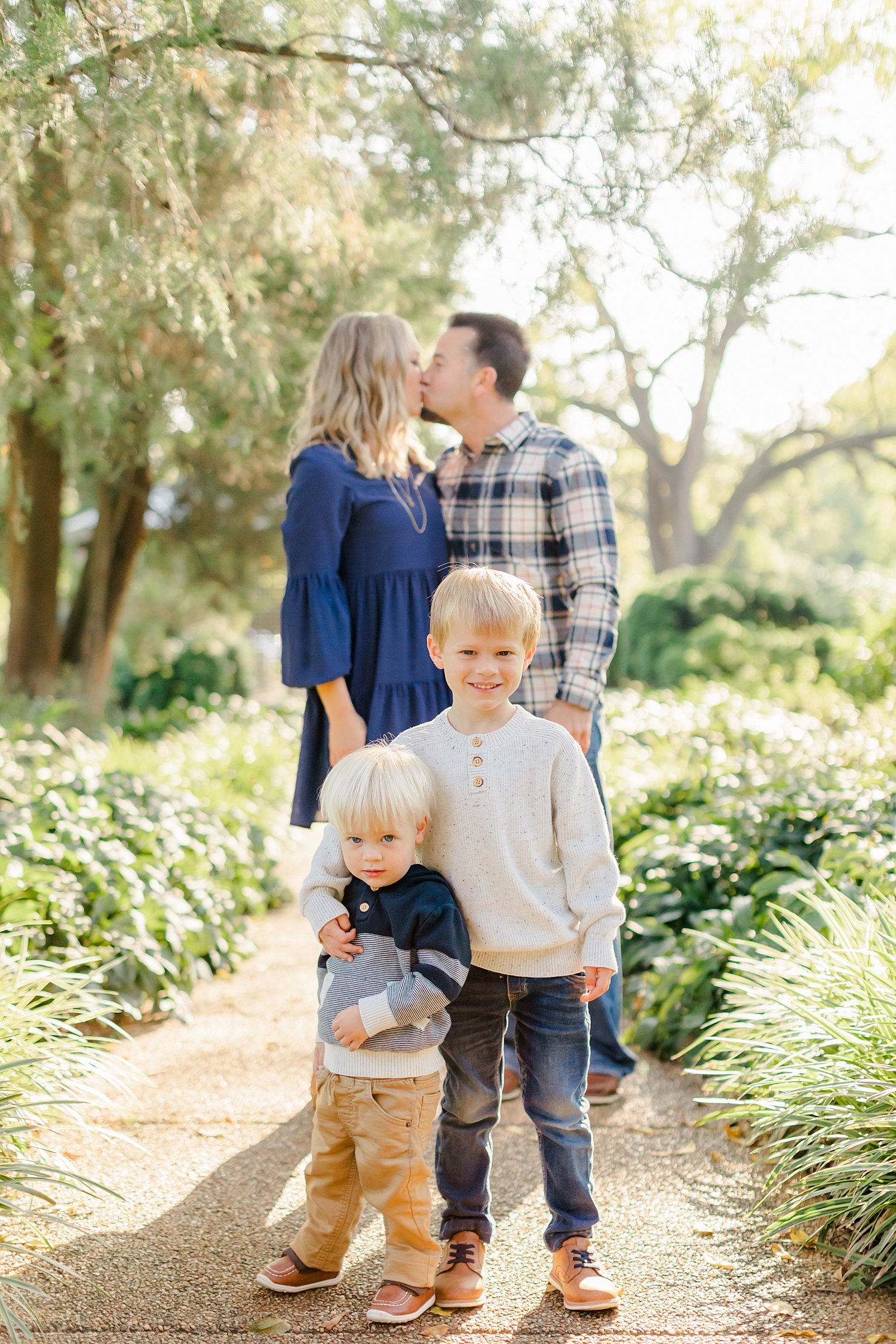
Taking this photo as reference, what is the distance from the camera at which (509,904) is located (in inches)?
83.9

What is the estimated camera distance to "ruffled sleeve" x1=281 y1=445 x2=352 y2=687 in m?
2.72

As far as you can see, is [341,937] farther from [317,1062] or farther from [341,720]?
[341,720]

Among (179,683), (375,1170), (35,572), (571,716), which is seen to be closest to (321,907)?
(375,1170)

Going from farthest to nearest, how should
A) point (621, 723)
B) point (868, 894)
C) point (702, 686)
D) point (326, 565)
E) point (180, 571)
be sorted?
point (180, 571) < point (702, 686) < point (621, 723) < point (868, 894) < point (326, 565)

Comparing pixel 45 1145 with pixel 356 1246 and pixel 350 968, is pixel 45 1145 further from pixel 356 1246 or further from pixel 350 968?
pixel 350 968

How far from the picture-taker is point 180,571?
39.1ft

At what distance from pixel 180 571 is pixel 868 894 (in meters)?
9.69

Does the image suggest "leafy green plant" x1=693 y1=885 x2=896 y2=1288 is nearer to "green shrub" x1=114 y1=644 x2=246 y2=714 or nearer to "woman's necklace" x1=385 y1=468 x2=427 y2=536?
"woman's necklace" x1=385 y1=468 x2=427 y2=536

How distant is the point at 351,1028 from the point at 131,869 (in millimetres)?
2348

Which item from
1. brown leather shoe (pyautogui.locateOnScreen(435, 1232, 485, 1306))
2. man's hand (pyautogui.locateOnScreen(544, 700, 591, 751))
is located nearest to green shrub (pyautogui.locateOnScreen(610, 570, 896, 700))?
man's hand (pyautogui.locateOnScreen(544, 700, 591, 751))

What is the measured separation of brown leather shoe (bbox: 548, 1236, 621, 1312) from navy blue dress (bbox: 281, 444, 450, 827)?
1177mm

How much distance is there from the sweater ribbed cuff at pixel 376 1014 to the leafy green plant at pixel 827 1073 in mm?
969

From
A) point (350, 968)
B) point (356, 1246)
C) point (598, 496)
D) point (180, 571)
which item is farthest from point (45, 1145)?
point (180, 571)

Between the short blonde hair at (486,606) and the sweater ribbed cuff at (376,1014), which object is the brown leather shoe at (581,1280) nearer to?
the sweater ribbed cuff at (376,1014)
